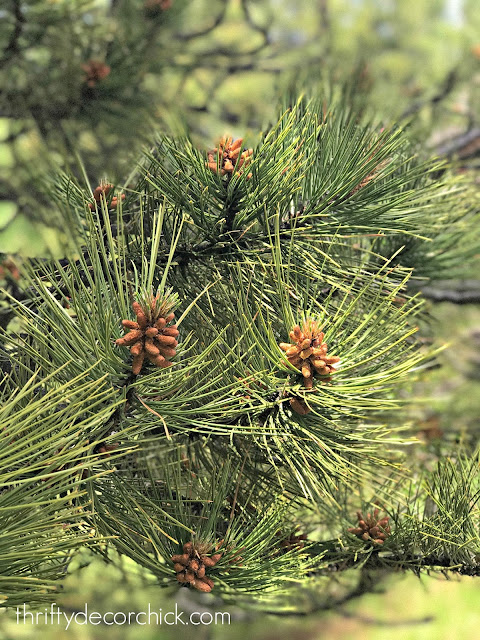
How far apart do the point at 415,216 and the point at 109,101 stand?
69 cm

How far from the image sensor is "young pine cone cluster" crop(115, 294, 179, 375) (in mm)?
391

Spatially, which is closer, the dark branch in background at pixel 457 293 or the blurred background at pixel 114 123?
the blurred background at pixel 114 123

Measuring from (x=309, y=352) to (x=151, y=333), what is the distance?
12 cm

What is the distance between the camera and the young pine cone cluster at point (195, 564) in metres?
0.50

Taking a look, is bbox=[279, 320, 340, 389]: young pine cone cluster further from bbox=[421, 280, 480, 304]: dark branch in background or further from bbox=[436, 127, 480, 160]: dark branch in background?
bbox=[436, 127, 480, 160]: dark branch in background

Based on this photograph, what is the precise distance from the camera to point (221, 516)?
579 millimetres

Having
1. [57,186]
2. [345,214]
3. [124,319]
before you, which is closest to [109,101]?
[57,186]

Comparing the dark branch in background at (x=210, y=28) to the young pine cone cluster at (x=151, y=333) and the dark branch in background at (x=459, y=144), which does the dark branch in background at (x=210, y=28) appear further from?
the young pine cone cluster at (x=151, y=333)

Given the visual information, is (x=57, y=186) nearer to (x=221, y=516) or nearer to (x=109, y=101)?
(x=221, y=516)

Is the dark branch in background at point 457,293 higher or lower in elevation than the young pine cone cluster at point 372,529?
higher

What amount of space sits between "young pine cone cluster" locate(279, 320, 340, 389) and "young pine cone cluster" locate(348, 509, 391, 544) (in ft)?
0.84

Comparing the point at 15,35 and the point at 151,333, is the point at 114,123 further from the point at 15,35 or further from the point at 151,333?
the point at 151,333

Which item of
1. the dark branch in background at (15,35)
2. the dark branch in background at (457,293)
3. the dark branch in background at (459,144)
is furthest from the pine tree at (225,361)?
the dark branch in background at (459,144)

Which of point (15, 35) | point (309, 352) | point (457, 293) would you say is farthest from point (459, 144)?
point (309, 352)
